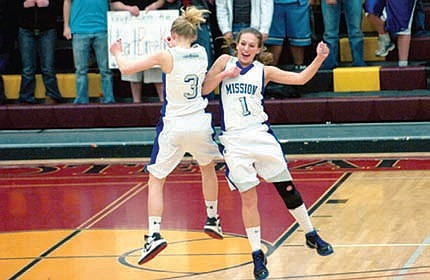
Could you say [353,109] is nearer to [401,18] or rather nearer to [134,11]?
[401,18]

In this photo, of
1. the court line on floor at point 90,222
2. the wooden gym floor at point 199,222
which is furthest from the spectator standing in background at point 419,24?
the court line on floor at point 90,222

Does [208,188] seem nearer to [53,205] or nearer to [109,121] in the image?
[53,205]

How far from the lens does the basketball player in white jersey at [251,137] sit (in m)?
7.87

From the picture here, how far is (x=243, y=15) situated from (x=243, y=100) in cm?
548

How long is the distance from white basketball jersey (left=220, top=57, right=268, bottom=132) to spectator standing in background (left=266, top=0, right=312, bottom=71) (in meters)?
5.55

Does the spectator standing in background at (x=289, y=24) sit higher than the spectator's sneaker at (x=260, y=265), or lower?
→ higher

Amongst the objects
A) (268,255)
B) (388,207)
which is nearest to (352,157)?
(388,207)

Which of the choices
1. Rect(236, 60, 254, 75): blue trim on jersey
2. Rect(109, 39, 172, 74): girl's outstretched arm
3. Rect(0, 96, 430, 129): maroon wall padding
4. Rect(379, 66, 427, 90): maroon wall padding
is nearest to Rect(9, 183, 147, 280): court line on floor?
Rect(109, 39, 172, 74): girl's outstretched arm

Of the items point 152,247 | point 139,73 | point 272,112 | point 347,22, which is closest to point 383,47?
point 347,22

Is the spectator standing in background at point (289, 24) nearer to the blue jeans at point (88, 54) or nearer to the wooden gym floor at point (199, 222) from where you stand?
the wooden gym floor at point (199, 222)

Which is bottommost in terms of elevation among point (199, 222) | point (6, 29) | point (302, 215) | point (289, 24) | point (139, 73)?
point (199, 222)

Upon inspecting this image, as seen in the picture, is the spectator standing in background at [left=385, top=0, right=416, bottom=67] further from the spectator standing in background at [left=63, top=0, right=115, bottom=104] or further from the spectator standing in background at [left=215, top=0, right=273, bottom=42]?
the spectator standing in background at [left=63, top=0, right=115, bottom=104]

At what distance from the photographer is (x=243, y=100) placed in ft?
26.2

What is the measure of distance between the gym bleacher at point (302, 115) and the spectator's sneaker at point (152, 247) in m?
4.71
